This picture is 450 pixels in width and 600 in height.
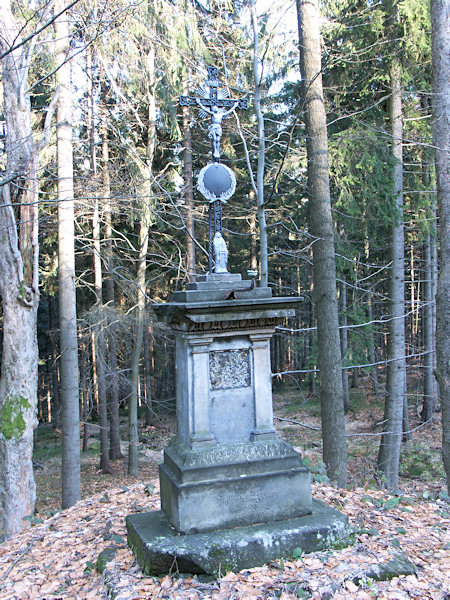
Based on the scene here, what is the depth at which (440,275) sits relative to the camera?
22.5 feet

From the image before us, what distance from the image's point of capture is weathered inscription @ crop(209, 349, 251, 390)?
4.50 metres

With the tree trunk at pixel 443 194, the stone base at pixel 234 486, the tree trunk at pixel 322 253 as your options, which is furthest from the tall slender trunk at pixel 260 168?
the stone base at pixel 234 486

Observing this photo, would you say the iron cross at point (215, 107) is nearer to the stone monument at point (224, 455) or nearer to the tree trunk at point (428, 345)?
the stone monument at point (224, 455)

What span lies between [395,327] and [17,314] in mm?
7512

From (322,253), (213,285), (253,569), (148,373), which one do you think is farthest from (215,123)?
(148,373)

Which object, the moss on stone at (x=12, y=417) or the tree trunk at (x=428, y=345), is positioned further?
the tree trunk at (x=428, y=345)

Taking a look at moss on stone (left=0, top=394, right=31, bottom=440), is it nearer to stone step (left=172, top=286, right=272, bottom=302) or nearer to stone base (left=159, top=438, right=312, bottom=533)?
stone base (left=159, top=438, right=312, bottom=533)

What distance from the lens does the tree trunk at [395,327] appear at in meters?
10.1

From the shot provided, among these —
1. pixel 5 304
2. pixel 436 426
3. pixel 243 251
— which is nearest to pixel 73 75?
pixel 5 304

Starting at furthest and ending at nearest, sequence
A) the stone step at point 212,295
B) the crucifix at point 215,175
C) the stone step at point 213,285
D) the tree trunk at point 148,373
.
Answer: the tree trunk at point 148,373, the crucifix at point 215,175, the stone step at point 213,285, the stone step at point 212,295

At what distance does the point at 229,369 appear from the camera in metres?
4.55

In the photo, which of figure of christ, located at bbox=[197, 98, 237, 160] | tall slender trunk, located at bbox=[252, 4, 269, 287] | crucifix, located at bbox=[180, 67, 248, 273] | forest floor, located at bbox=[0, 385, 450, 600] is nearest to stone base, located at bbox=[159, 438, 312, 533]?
forest floor, located at bbox=[0, 385, 450, 600]

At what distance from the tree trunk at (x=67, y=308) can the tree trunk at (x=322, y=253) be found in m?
4.23

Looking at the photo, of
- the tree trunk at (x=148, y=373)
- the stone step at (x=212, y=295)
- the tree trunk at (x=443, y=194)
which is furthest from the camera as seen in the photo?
the tree trunk at (x=148, y=373)
